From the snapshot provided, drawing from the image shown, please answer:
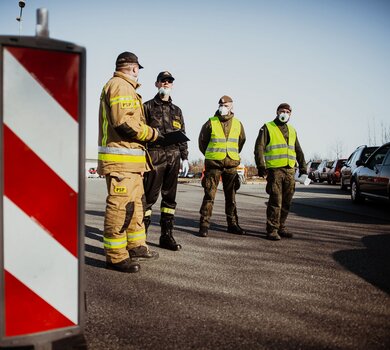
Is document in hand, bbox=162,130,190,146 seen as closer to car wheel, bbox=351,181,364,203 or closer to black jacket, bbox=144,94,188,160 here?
black jacket, bbox=144,94,188,160

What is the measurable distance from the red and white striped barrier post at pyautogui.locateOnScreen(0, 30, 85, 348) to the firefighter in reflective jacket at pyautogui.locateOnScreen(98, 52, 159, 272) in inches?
84.2

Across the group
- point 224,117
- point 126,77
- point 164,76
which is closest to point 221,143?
point 224,117

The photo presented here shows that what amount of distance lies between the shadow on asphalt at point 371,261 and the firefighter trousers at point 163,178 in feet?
6.89

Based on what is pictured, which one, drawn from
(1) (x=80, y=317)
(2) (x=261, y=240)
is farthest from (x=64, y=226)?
(2) (x=261, y=240)

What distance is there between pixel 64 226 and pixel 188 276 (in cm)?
228

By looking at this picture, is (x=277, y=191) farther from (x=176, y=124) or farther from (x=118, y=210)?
(x=118, y=210)

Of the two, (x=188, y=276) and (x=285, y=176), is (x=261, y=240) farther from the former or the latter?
(x=188, y=276)

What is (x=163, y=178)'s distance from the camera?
5102mm

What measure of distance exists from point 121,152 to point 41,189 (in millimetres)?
2298

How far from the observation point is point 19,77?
5.14 ft

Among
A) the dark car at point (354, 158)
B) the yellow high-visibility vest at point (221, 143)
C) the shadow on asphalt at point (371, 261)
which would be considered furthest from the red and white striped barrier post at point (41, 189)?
the dark car at point (354, 158)

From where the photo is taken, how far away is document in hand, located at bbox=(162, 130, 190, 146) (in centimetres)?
458

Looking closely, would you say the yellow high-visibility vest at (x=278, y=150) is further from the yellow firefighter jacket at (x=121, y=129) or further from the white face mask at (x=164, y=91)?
the yellow firefighter jacket at (x=121, y=129)

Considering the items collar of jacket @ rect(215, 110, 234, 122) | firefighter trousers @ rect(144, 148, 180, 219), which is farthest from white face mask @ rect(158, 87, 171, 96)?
collar of jacket @ rect(215, 110, 234, 122)
